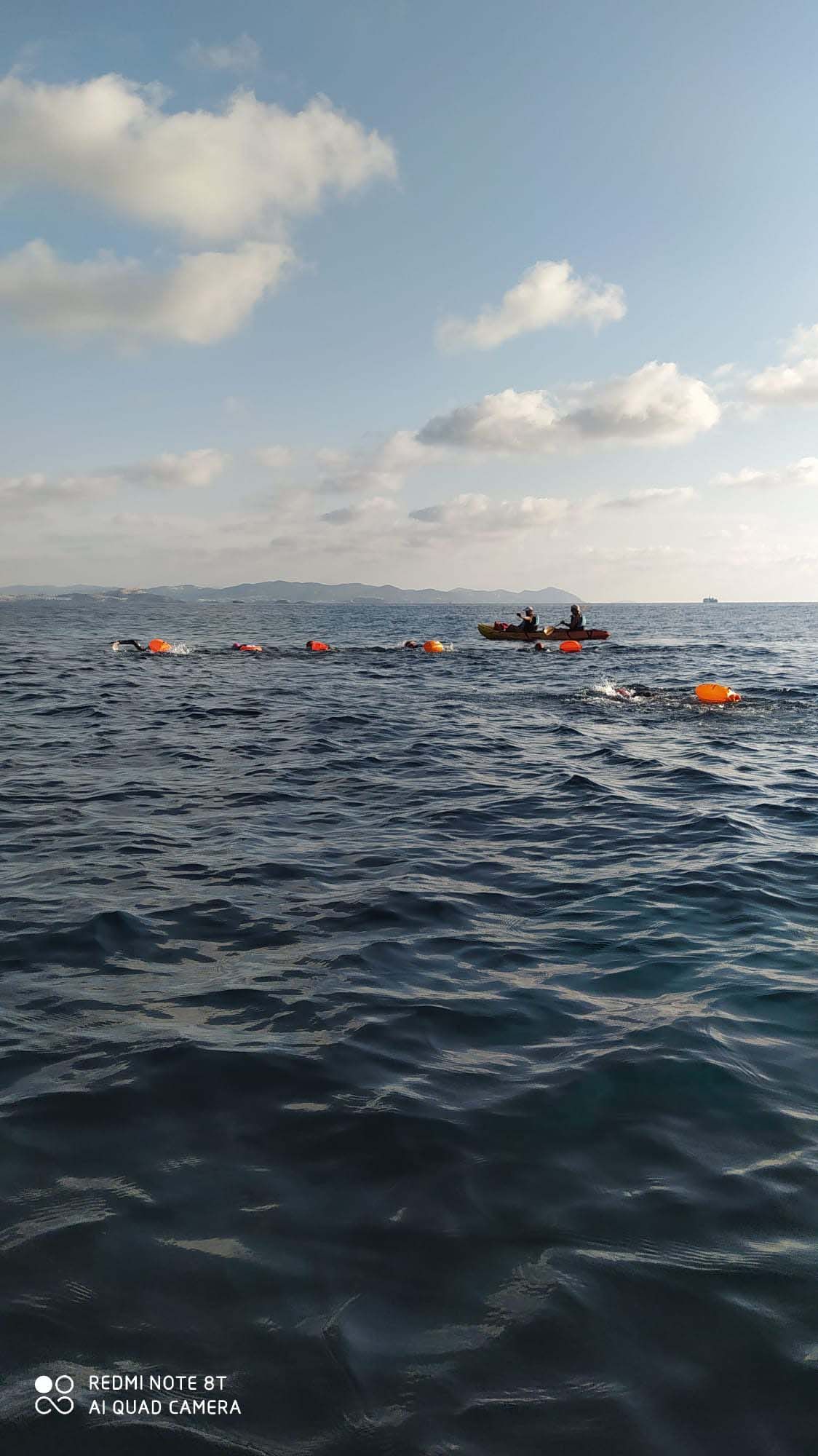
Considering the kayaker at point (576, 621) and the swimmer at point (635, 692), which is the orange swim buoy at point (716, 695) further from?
the kayaker at point (576, 621)

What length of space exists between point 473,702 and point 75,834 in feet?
49.1

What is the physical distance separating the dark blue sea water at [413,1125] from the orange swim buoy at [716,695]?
11305mm

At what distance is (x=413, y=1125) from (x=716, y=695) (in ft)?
65.1

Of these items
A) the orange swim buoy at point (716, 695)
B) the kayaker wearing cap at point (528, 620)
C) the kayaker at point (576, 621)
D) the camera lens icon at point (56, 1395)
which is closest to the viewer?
the camera lens icon at point (56, 1395)

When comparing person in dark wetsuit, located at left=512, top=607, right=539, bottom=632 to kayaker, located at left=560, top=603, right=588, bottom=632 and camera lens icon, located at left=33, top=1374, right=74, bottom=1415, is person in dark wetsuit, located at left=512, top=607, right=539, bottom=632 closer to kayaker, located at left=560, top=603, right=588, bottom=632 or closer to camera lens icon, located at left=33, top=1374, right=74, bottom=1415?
kayaker, located at left=560, top=603, right=588, bottom=632

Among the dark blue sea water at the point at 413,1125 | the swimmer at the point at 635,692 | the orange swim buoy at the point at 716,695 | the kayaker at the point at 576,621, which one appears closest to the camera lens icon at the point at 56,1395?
the dark blue sea water at the point at 413,1125

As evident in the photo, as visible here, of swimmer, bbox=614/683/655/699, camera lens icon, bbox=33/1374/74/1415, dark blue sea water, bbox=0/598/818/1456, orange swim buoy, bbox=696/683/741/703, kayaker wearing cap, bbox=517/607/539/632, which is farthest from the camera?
kayaker wearing cap, bbox=517/607/539/632

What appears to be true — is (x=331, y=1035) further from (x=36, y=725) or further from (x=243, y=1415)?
(x=36, y=725)

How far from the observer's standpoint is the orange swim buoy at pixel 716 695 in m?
21.6

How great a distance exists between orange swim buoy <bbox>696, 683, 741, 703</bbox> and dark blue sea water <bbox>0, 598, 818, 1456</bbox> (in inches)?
445

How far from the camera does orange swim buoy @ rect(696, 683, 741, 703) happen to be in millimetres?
21594

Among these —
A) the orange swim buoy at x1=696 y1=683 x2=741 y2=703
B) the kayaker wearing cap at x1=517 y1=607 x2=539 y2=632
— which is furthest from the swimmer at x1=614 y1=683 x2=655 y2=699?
the kayaker wearing cap at x1=517 y1=607 x2=539 y2=632

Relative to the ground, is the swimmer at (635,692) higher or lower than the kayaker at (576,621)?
lower

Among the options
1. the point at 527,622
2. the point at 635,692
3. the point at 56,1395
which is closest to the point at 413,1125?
the point at 56,1395
